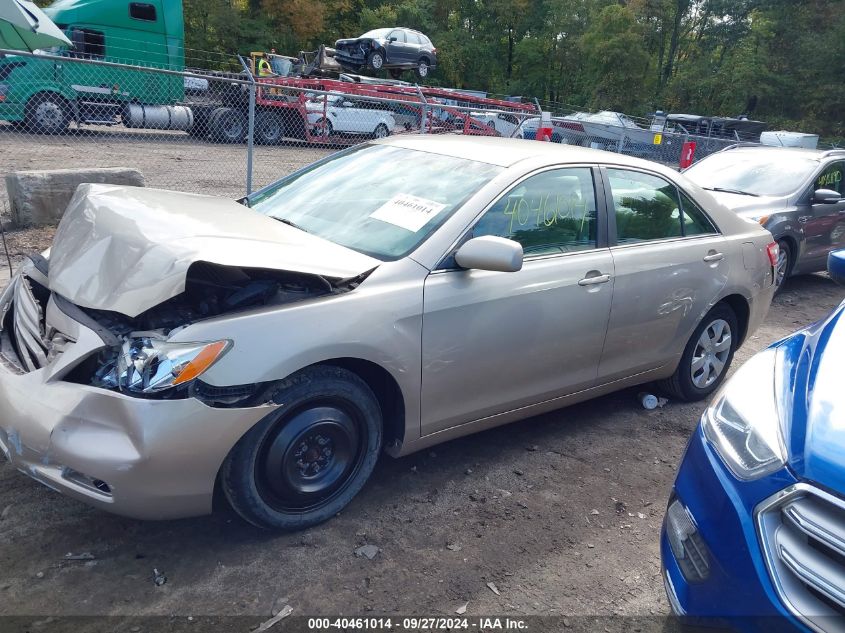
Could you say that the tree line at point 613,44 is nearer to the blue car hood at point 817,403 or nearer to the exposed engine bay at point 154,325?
the exposed engine bay at point 154,325

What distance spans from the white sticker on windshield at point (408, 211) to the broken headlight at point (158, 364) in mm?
1153

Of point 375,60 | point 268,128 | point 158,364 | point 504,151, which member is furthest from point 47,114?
point 375,60

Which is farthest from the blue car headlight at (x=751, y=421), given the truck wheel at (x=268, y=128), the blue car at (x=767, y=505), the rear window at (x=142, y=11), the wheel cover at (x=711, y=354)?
the rear window at (x=142, y=11)

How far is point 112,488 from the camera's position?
2.45 meters

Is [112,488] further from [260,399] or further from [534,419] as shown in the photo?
[534,419]

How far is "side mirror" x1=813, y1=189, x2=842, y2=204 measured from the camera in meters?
7.72

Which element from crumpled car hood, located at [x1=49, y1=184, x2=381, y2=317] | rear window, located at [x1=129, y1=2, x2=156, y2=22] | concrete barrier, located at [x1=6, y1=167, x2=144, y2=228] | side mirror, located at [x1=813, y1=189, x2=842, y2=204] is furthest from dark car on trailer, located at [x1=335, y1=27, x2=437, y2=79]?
crumpled car hood, located at [x1=49, y1=184, x2=381, y2=317]

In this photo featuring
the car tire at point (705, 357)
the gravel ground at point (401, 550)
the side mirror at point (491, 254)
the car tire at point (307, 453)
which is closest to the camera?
the gravel ground at point (401, 550)

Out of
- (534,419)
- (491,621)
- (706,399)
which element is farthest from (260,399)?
(706,399)

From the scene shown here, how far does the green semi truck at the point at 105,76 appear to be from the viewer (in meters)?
13.2

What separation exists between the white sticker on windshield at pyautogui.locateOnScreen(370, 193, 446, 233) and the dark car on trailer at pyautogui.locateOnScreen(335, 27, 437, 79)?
22.9m

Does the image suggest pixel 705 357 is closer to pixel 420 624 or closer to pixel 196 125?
pixel 420 624

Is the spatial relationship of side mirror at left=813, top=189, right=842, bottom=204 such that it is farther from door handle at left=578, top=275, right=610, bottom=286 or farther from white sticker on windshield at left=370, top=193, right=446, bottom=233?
white sticker on windshield at left=370, top=193, right=446, bottom=233

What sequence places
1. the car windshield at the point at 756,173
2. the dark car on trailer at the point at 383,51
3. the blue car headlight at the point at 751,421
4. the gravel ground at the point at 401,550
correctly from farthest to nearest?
the dark car on trailer at the point at 383,51, the car windshield at the point at 756,173, the gravel ground at the point at 401,550, the blue car headlight at the point at 751,421
